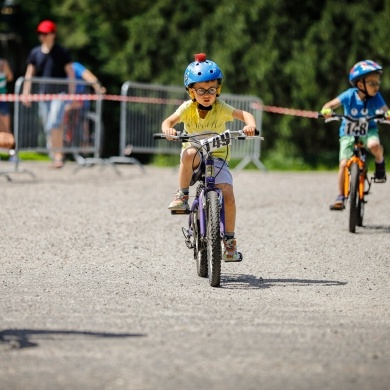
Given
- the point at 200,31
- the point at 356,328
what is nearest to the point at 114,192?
the point at 356,328

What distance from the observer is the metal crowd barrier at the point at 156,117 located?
20.6 meters

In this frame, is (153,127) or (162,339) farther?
(153,127)

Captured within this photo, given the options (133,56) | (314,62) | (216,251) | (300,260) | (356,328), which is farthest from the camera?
(133,56)

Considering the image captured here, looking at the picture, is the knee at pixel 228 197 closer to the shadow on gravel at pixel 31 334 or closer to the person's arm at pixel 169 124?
the person's arm at pixel 169 124

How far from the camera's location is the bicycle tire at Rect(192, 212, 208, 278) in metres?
9.30

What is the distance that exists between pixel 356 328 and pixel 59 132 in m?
11.8

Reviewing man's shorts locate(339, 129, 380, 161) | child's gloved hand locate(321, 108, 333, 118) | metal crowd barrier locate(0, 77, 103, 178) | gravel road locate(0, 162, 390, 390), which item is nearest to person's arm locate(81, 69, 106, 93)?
metal crowd barrier locate(0, 77, 103, 178)

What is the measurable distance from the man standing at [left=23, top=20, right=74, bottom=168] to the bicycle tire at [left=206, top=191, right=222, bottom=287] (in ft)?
31.7

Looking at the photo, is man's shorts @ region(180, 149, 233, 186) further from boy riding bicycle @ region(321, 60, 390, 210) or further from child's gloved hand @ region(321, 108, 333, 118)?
boy riding bicycle @ region(321, 60, 390, 210)

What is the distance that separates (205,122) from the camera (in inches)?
375

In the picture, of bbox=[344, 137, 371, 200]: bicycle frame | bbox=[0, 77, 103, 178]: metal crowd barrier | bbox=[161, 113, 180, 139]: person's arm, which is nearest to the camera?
bbox=[161, 113, 180, 139]: person's arm

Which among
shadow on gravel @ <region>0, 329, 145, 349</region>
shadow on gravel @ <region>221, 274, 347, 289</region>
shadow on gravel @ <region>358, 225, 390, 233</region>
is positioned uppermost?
shadow on gravel @ <region>0, 329, 145, 349</region>

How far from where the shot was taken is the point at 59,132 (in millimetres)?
18578

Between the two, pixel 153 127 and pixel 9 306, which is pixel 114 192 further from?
pixel 9 306
